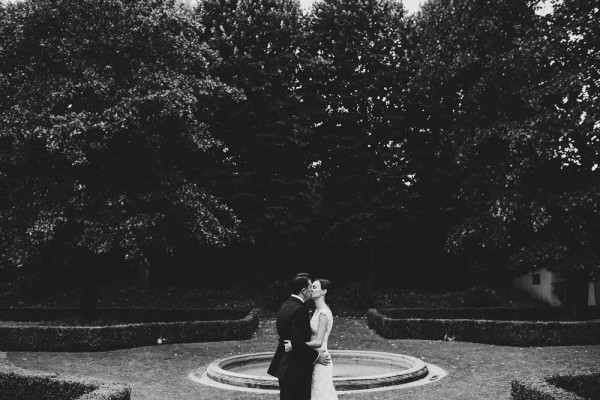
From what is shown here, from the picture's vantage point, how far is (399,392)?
1226 cm

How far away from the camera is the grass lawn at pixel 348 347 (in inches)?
483

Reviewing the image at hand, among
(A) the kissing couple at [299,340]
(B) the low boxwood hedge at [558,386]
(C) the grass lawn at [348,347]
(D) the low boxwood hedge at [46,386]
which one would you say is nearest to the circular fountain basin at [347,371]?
(C) the grass lawn at [348,347]

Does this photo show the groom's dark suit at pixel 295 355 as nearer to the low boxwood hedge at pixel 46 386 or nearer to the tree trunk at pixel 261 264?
the low boxwood hedge at pixel 46 386

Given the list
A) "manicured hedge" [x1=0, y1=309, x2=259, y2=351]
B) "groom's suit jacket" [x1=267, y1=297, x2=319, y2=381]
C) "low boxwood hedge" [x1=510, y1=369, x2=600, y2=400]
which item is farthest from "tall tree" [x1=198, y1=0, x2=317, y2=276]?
"groom's suit jacket" [x1=267, y1=297, x2=319, y2=381]

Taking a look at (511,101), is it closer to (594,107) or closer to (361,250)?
(594,107)

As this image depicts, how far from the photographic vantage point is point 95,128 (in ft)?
70.6

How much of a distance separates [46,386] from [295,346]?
572 cm

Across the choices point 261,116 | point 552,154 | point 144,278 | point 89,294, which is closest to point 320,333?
point 552,154

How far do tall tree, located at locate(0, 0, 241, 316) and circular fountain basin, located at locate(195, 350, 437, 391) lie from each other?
25.3ft

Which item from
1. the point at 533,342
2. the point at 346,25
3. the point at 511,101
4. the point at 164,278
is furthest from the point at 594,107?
the point at 164,278

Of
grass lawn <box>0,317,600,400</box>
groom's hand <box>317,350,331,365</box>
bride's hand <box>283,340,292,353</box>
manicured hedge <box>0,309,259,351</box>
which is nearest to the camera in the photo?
bride's hand <box>283,340,292,353</box>

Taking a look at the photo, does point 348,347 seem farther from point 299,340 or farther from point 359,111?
point 359,111

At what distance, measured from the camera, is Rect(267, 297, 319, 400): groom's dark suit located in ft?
26.0

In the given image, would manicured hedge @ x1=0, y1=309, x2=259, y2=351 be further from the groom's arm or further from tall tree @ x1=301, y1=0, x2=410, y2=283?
tall tree @ x1=301, y1=0, x2=410, y2=283
